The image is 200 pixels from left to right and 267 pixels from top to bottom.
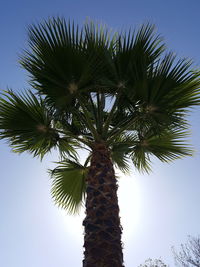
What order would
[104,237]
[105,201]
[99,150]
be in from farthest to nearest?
[99,150] → [105,201] → [104,237]

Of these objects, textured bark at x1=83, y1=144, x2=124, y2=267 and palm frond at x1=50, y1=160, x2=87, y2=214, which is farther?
palm frond at x1=50, y1=160, x2=87, y2=214

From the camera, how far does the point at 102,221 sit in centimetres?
361

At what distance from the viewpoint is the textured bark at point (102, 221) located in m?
3.30

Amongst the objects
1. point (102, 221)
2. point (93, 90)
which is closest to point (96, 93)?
point (93, 90)

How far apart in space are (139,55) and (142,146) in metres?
2.10

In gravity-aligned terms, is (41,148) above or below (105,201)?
above

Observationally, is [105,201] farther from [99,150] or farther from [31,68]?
[31,68]

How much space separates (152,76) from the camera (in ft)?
15.6

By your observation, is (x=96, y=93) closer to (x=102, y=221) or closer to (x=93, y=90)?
(x=93, y=90)

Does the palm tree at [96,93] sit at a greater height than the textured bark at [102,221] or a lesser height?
greater

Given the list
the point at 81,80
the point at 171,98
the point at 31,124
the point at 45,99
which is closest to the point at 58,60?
the point at 81,80

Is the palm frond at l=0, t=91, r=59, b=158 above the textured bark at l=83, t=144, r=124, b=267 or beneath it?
above

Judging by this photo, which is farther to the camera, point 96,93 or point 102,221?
point 96,93

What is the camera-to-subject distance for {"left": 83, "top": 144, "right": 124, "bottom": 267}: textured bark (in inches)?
130
